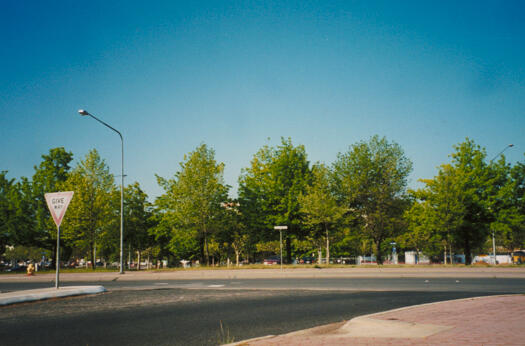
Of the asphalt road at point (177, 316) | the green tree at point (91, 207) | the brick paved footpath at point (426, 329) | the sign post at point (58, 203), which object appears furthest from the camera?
the green tree at point (91, 207)

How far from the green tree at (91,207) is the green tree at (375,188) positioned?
74.3ft

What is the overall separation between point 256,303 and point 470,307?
4.64 m

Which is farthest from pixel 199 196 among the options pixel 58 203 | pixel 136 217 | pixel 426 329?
pixel 426 329

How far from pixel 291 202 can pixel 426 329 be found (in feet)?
103

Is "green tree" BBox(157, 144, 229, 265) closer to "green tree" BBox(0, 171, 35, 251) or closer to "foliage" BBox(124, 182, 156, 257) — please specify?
"foliage" BBox(124, 182, 156, 257)

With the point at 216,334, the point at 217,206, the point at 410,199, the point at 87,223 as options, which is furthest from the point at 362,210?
the point at 216,334

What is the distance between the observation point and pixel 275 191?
37844mm

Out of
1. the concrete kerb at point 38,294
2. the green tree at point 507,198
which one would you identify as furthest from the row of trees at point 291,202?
the concrete kerb at point 38,294

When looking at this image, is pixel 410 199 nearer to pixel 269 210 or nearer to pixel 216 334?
pixel 269 210

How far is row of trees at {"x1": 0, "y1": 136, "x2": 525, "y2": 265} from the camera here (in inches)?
1292

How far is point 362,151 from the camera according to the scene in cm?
3894

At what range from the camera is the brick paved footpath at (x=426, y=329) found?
4.62m

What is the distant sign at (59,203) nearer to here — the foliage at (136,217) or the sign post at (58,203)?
the sign post at (58,203)

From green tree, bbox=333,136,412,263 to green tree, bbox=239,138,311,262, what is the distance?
4050mm
